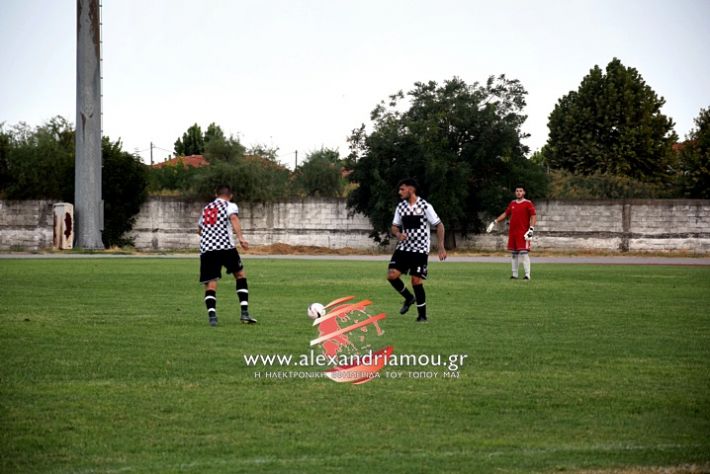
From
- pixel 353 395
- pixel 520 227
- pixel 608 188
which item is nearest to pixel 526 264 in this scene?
pixel 520 227

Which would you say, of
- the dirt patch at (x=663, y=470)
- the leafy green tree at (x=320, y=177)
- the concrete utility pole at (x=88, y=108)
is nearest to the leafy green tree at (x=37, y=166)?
the concrete utility pole at (x=88, y=108)

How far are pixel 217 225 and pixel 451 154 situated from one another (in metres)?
33.1

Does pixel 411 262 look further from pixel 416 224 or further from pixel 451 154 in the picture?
pixel 451 154

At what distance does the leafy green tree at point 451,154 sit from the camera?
4500cm

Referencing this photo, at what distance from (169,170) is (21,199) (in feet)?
54.9

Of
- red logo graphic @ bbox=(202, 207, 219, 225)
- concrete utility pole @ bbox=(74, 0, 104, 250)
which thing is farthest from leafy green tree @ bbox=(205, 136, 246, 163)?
red logo graphic @ bbox=(202, 207, 219, 225)

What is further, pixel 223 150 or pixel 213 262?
pixel 223 150

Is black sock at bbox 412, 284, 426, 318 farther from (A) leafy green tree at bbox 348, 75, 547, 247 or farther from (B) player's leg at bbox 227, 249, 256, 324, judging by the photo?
(A) leafy green tree at bbox 348, 75, 547, 247

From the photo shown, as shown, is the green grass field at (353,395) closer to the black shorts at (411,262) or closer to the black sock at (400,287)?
the black sock at (400,287)

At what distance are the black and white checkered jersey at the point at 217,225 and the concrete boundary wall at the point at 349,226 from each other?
115ft

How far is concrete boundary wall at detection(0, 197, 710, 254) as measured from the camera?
154ft

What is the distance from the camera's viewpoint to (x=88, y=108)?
41906 mm

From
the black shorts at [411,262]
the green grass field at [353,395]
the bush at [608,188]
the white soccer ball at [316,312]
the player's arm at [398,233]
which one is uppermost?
the bush at [608,188]

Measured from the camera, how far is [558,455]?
6262 millimetres
